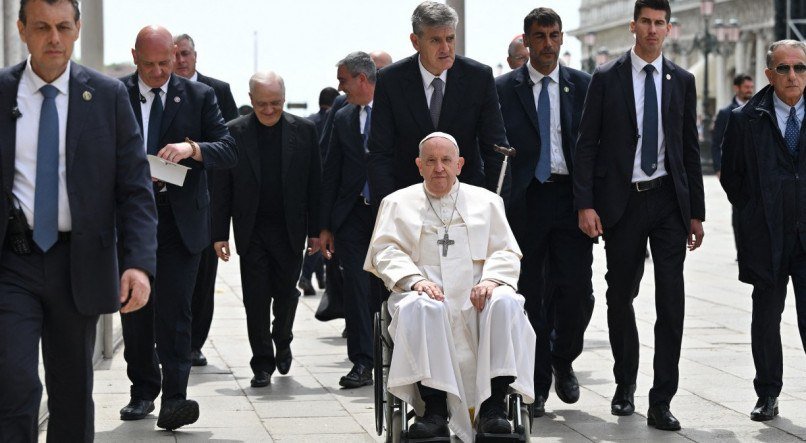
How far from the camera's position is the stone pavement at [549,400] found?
7.61 m

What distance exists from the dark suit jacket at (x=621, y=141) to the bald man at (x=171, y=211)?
6.04ft

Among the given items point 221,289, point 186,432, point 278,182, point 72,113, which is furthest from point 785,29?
point 72,113

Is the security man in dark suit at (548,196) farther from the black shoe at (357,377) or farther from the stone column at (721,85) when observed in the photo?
the stone column at (721,85)

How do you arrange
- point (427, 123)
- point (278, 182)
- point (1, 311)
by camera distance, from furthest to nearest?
point (278, 182)
point (427, 123)
point (1, 311)

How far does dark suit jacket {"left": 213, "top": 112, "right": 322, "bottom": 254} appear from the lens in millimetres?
9320

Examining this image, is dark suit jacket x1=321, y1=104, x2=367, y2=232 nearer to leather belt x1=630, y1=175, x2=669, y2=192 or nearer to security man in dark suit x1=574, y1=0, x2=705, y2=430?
security man in dark suit x1=574, y1=0, x2=705, y2=430

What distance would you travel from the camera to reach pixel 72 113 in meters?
5.35

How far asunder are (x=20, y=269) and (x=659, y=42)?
3846mm

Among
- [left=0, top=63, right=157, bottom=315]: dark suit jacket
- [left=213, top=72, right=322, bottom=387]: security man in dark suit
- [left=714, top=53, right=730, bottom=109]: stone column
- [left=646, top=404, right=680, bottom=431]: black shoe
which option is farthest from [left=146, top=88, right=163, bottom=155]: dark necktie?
[left=714, top=53, right=730, bottom=109]: stone column

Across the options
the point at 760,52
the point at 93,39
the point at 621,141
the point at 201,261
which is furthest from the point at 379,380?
the point at 760,52

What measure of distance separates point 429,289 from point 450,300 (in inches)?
7.4

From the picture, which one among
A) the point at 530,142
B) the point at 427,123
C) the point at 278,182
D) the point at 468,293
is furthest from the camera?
the point at 278,182

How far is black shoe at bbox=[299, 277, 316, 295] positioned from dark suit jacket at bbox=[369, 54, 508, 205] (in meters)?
7.84

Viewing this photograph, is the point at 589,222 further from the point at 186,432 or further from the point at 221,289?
the point at 221,289
